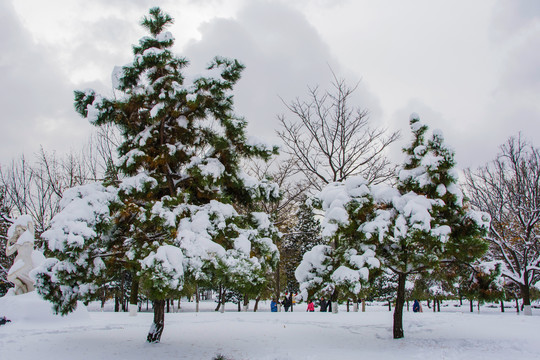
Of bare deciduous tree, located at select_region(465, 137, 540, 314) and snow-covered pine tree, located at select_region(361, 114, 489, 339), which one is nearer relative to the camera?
snow-covered pine tree, located at select_region(361, 114, 489, 339)

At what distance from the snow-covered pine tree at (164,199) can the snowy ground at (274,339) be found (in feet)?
4.10

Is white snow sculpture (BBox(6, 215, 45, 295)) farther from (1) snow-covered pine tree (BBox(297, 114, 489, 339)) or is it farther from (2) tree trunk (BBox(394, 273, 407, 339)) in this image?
(2) tree trunk (BBox(394, 273, 407, 339))

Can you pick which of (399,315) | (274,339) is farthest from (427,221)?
(274,339)

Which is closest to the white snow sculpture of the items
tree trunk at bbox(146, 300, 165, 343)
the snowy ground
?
the snowy ground

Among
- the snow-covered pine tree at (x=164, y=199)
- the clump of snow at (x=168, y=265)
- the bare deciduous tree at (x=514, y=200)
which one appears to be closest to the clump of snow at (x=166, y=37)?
the snow-covered pine tree at (x=164, y=199)

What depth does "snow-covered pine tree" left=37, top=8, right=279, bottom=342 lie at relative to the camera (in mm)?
7156

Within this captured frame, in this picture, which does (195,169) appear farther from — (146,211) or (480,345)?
(480,345)

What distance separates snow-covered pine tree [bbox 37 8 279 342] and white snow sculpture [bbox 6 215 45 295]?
683 centimetres

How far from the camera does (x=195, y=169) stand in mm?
8711

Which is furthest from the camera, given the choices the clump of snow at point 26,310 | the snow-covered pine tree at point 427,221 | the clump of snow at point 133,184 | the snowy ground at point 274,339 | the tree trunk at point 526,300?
the tree trunk at point 526,300

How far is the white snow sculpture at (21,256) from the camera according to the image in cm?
1361

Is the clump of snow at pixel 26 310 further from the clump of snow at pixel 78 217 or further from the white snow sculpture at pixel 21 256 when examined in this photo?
the clump of snow at pixel 78 217

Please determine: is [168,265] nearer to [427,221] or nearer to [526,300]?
[427,221]

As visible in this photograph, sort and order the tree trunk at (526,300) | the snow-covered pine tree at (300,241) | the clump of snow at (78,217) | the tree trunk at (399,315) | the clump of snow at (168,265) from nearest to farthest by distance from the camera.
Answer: the clump of snow at (168,265)
the clump of snow at (78,217)
the tree trunk at (399,315)
the tree trunk at (526,300)
the snow-covered pine tree at (300,241)
